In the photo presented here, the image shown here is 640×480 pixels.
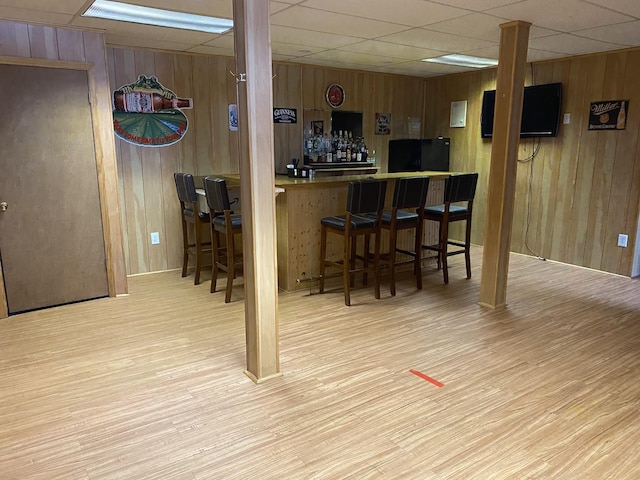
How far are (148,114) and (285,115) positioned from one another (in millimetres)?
1624

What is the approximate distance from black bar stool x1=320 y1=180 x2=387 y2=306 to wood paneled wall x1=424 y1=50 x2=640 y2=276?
2439mm

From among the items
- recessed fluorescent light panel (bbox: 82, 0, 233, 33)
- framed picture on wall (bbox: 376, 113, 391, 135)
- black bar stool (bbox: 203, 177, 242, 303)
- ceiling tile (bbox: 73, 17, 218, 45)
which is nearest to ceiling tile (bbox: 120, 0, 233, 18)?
recessed fluorescent light panel (bbox: 82, 0, 233, 33)

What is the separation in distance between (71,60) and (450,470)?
4.01 metres

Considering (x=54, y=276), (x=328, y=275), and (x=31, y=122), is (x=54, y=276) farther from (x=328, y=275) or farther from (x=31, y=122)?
(x=328, y=275)

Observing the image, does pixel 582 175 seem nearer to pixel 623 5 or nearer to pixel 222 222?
pixel 623 5


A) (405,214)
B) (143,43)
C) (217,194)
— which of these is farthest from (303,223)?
(143,43)

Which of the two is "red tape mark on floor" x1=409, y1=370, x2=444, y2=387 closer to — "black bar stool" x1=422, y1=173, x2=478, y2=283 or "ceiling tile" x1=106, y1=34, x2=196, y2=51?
"black bar stool" x1=422, y1=173, x2=478, y2=283

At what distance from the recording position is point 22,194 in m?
3.77

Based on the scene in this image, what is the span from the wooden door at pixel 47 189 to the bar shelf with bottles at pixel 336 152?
2628 mm

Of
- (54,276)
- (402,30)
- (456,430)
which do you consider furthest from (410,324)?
(54,276)

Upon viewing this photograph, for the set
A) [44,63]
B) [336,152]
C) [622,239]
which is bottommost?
[622,239]

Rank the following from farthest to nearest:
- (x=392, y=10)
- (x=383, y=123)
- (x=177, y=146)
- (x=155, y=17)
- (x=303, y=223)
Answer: (x=383, y=123)
(x=177, y=146)
(x=303, y=223)
(x=155, y=17)
(x=392, y=10)

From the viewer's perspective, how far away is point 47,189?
3873 millimetres

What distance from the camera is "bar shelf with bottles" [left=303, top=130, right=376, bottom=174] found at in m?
5.91
